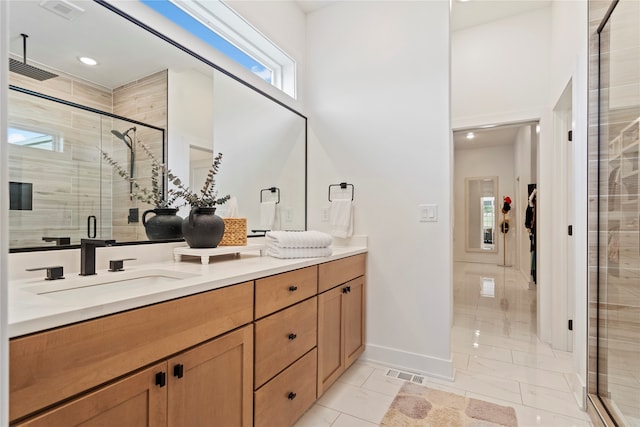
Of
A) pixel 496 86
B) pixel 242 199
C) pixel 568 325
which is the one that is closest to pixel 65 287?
pixel 242 199

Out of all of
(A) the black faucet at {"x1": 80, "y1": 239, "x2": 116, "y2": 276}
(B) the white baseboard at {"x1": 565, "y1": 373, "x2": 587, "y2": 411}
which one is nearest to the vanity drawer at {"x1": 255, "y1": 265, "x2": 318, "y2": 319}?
(A) the black faucet at {"x1": 80, "y1": 239, "x2": 116, "y2": 276}

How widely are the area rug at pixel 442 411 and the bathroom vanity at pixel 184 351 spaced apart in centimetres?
45

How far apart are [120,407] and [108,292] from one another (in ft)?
1.42

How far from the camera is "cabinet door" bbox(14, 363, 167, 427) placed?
0.73 meters

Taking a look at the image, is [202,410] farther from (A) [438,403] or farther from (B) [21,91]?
(A) [438,403]

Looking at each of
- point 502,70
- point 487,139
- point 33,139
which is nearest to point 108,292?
point 33,139

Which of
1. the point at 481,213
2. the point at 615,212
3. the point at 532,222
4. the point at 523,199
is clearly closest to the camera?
the point at 615,212

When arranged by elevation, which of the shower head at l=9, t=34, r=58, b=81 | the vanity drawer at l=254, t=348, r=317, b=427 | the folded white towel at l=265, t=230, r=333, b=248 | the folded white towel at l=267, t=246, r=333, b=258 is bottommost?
the vanity drawer at l=254, t=348, r=317, b=427

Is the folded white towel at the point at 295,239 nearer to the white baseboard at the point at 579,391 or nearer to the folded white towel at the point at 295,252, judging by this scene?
the folded white towel at the point at 295,252

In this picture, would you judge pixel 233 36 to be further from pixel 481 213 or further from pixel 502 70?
pixel 481 213

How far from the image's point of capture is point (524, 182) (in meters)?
5.99

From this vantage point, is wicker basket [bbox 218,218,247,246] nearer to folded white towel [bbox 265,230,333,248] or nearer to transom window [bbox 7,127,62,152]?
folded white towel [bbox 265,230,333,248]

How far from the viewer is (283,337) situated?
150 centimetres

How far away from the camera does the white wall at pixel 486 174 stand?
24.5ft
